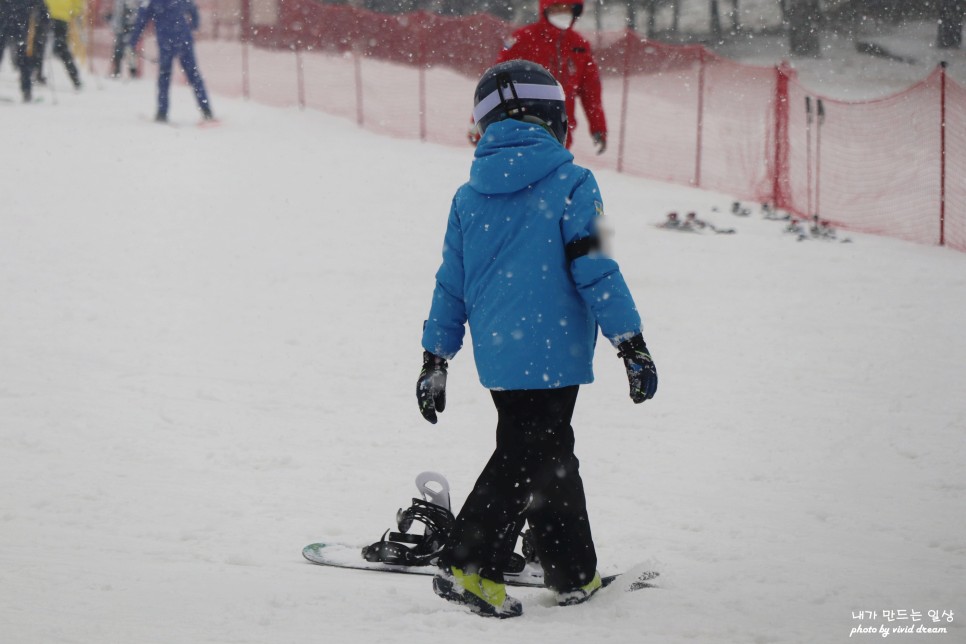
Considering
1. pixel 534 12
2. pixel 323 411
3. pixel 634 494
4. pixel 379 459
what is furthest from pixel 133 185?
pixel 534 12

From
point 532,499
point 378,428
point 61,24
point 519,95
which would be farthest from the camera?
point 61,24

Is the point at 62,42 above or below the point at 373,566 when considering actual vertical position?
above

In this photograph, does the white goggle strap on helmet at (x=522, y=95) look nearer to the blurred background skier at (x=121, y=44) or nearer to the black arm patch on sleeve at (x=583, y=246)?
the black arm patch on sleeve at (x=583, y=246)

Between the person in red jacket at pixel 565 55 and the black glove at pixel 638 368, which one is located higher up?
the person in red jacket at pixel 565 55

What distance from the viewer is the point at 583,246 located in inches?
117

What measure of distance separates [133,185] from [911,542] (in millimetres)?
8669

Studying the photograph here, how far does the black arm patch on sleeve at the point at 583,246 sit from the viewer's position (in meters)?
2.95

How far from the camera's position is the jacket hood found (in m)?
3.00

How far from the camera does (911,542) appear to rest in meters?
3.90

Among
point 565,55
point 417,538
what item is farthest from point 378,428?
point 565,55

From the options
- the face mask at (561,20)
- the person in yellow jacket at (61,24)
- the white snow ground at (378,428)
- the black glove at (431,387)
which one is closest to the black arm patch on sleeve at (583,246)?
the black glove at (431,387)

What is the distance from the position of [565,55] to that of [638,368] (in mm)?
4778

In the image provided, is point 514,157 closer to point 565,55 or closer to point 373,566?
point 373,566

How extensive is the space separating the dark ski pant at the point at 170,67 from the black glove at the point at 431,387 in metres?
11.3
